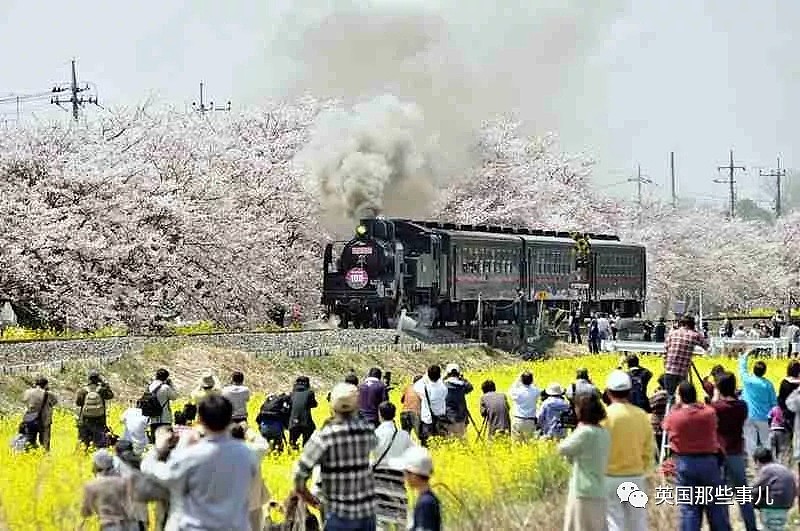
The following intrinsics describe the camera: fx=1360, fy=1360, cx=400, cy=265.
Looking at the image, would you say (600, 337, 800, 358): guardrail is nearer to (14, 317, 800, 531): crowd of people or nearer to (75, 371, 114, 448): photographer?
(14, 317, 800, 531): crowd of people

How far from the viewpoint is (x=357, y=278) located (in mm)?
34656

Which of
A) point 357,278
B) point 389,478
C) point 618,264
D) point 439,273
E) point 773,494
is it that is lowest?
point 773,494

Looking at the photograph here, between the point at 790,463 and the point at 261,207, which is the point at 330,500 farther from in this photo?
the point at 261,207

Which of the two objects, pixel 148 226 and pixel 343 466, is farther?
pixel 148 226

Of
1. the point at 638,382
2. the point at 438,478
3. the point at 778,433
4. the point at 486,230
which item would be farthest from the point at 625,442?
the point at 486,230

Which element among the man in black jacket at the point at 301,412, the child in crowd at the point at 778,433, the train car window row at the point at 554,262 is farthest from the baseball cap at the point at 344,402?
the train car window row at the point at 554,262

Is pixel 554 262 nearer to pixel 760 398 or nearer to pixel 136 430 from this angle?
pixel 760 398

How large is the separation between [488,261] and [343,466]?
96.5 ft

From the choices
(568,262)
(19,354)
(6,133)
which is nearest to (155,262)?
(6,133)

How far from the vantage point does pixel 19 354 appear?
78.7 feet

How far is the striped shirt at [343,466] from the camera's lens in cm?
798

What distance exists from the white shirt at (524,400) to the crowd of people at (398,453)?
0.52 meters

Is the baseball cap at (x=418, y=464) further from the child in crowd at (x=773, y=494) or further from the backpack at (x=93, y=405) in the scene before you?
the backpack at (x=93, y=405)

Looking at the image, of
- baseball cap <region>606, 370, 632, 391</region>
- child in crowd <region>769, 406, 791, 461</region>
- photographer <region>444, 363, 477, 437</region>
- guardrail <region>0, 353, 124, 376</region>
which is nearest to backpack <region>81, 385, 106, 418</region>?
photographer <region>444, 363, 477, 437</region>
